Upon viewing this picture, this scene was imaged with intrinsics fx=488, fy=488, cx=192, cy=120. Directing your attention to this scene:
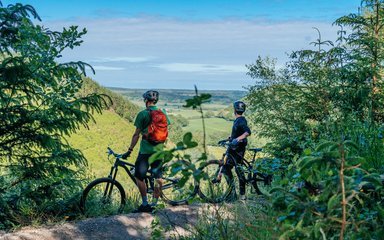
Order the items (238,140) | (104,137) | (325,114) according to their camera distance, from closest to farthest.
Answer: (238,140)
(325,114)
(104,137)

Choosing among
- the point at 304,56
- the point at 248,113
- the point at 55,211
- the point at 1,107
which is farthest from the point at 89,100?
the point at 248,113

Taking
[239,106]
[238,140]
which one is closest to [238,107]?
[239,106]

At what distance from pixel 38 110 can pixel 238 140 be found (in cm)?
323

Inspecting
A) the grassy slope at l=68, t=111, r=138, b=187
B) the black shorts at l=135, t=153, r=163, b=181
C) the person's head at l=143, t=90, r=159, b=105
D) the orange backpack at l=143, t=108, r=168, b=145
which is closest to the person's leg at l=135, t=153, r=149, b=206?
the black shorts at l=135, t=153, r=163, b=181

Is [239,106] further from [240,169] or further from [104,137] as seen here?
[104,137]

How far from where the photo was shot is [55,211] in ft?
24.5

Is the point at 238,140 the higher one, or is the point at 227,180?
the point at 238,140

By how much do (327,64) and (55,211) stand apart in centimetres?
792

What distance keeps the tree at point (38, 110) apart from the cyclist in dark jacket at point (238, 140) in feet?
7.61

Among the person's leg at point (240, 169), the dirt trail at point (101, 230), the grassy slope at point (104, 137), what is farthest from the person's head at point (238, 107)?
the grassy slope at point (104, 137)

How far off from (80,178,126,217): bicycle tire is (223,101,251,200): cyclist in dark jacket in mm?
1892

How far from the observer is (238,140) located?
26.8 feet

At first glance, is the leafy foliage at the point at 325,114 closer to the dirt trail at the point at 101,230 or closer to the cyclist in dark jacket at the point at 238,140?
the cyclist in dark jacket at the point at 238,140

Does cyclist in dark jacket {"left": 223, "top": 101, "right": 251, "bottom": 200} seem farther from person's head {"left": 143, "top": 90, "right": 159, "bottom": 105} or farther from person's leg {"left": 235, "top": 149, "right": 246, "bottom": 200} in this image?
person's head {"left": 143, "top": 90, "right": 159, "bottom": 105}
